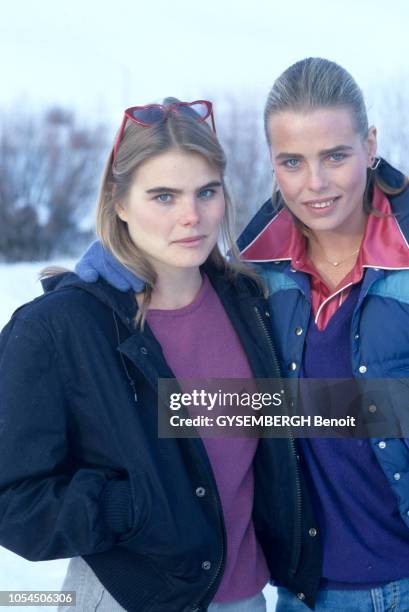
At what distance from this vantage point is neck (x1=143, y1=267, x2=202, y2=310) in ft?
9.14

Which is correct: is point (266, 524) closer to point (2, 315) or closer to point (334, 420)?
point (334, 420)

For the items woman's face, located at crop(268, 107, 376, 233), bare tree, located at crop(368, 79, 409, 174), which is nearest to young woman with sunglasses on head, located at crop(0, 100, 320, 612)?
woman's face, located at crop(268, 107, 376, 233)

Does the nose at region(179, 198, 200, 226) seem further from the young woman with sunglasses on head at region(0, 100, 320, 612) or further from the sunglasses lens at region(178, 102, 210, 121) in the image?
the sunglasses lens at region(178, 102, 210, 121)

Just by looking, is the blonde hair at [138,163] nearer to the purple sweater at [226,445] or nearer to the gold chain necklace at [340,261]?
the purple sweater at [226,445]

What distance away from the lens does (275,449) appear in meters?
2.75

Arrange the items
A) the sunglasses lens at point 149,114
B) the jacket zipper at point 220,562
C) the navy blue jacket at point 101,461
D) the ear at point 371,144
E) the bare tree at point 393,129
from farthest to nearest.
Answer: the bare tree at point 393,129 < the ear at point 371,144 < the sunglasses lens at point 149,114 < the jacket zipper at point 220,562 < the navy blue jacket at point 101,461

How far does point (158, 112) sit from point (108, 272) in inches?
20.2

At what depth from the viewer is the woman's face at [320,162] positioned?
2.76 m

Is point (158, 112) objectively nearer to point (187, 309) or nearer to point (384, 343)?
point (187, 309)

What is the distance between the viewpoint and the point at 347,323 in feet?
9.24

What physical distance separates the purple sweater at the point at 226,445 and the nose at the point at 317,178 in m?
0.51

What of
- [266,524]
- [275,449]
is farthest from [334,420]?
Result: [266,524]

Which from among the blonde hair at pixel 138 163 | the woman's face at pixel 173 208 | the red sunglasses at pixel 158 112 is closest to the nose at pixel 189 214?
the woman's face at pixel 173 208

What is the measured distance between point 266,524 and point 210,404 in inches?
17.3
